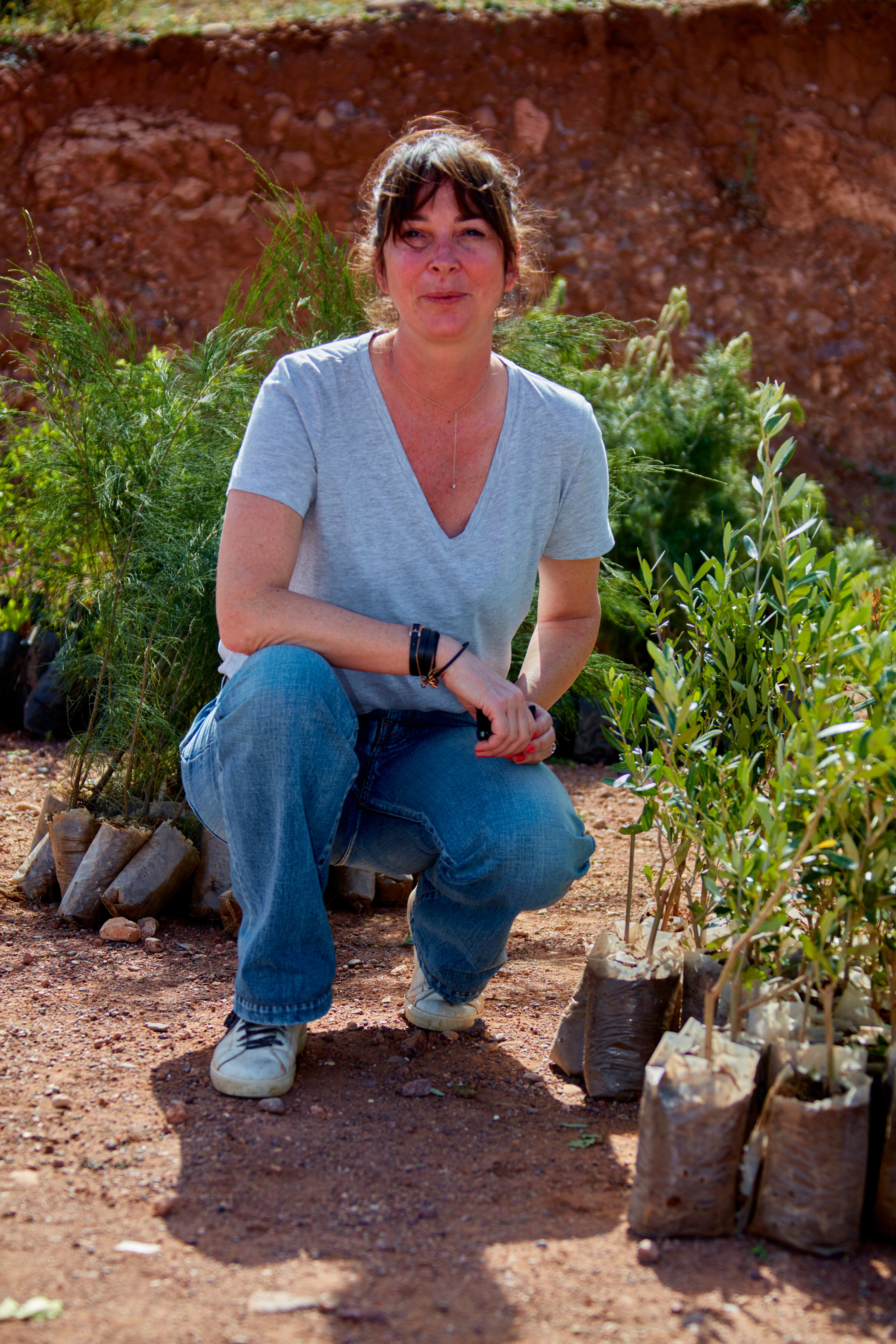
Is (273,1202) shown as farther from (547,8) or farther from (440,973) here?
(547,8)

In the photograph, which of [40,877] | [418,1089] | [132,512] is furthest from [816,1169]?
[132,512]

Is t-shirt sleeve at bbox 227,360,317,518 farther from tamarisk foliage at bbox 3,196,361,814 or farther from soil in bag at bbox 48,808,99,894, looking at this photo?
soil in bag at bbox 48,808,99,894

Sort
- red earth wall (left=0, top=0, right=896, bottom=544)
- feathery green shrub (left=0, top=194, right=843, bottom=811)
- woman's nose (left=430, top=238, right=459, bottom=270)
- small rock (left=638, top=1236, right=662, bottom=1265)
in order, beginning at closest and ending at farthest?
small rock (left=638, top=1236, right=662, bottom=1265) < woman's nose (left=430, top=238, right=459, bottom=270) < feathery green shrub (left=0, top=194, right=843, bottom=811) < red earth wall (left=0, top=0, right=896, bottom=544)

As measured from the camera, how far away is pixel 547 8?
7625 millimetres

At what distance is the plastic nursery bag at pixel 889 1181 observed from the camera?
1.49m

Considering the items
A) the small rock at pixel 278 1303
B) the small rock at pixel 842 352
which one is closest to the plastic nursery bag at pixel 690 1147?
the small rock at pixel 278 1303

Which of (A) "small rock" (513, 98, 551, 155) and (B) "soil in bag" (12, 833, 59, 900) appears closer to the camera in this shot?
(B) "soil in bag" (12, 833, 59, 900)

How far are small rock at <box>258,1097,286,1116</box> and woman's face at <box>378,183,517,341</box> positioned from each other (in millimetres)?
1272

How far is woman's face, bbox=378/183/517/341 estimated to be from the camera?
197 cm

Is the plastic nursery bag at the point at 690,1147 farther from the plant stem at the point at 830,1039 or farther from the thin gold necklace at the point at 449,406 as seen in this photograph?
the thin gold necklace at the point at 449,406

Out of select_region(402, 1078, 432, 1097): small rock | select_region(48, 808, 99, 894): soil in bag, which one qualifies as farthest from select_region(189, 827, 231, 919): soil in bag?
select_region(402, 1078, 432, 1097): small rock

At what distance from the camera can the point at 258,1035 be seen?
1.90 meters

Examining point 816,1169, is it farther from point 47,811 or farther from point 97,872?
point 47,811

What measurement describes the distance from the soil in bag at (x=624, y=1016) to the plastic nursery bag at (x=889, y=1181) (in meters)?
0.44
